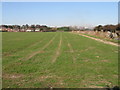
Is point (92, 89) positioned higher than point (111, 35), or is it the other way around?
point (111, 35)

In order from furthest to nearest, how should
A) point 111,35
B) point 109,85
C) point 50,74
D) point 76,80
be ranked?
point 111,35 < point 50,74 < point 76,80 < point 109,85

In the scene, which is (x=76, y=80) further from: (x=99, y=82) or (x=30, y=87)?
(x=30, y=87)

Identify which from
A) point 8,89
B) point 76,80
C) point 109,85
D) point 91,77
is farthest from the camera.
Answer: point 91,77

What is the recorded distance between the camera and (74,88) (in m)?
4.43

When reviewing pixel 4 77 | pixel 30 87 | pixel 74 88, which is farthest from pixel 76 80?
pixel 4 77

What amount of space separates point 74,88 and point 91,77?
1305 mm

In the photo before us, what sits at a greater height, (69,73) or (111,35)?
(111,35)

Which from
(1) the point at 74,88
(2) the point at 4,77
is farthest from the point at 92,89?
(2) the point at 4,77

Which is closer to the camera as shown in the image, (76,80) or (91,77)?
(76,80)

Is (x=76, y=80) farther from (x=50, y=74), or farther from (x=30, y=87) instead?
(x=30, y=87)

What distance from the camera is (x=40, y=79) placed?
5203 millimetres

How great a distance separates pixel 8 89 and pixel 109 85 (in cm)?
366

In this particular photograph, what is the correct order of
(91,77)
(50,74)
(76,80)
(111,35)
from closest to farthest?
(76,80), (91,77), (50,74), (111,35)

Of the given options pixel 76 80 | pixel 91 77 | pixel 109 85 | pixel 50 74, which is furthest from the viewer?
pixel 50 74
